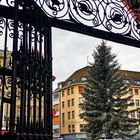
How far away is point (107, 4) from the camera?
11.7ft

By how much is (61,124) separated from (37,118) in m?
53.2

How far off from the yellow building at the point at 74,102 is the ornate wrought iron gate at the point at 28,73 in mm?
46975

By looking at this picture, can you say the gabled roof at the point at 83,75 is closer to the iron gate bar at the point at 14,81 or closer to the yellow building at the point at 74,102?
the yellow building at the point at 74,102

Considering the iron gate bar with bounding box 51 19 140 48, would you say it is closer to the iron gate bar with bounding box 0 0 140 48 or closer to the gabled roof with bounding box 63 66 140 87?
the iron gate bar with bounding box 0 0 140 48

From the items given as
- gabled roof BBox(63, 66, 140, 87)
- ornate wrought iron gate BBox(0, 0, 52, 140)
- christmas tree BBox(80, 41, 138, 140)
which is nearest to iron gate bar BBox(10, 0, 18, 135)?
ornate wrought iron gate BBox(0, 0, 52, 140)

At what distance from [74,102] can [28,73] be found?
50259 millimetres

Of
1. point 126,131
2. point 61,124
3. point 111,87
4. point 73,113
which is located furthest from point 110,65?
point 61,124

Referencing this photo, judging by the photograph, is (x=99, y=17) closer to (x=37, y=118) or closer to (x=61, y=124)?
(x=37, y=118)

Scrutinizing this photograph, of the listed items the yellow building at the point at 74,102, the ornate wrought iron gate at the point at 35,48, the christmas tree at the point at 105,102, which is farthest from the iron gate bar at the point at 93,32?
the yellow building at the point at 74,102

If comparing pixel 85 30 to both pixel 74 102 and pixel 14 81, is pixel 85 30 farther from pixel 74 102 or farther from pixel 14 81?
pixel 74 102

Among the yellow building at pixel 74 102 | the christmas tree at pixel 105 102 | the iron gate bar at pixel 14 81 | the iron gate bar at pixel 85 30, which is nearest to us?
the iron gate bar at pixel 14 81

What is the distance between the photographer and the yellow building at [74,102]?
51.1 m

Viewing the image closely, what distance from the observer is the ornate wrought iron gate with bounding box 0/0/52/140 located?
2.42 meters

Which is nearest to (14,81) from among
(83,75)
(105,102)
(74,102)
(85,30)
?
(85,30)
